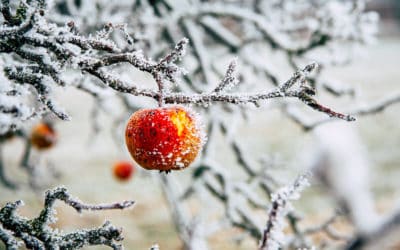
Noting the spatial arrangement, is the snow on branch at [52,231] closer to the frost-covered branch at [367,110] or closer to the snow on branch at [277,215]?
the snow on branch at [277,215]

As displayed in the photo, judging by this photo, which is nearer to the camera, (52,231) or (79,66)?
(79,66)

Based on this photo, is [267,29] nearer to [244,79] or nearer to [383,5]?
[244,79]

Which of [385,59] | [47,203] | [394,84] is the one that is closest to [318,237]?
[47,203]

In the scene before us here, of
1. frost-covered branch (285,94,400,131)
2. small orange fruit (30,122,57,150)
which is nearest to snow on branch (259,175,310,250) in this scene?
frost-covered branch (285,94,400,131)

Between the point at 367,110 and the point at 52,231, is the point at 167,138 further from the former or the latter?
the point at 367,110

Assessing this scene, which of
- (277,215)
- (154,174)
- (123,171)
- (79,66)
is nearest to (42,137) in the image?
(123,171)
